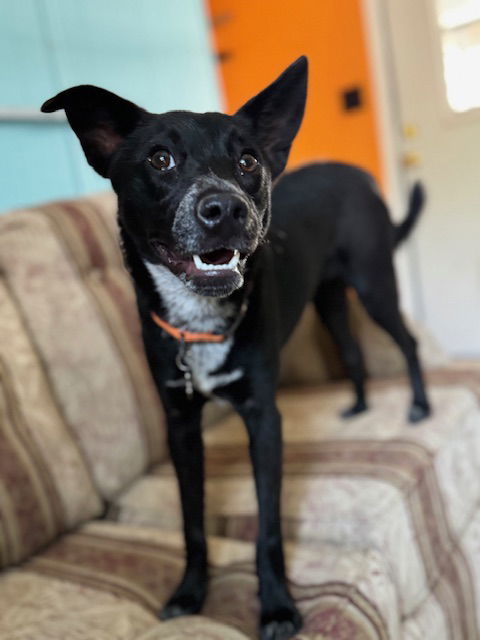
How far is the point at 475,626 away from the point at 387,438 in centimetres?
42

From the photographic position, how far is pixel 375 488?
1.17m

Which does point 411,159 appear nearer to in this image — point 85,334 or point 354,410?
point 354,410

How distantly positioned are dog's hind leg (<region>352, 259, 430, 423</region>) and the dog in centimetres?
33

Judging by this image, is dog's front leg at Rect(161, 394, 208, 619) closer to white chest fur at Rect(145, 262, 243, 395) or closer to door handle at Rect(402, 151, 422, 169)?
white chest fur at Rect(145, 262, 243, 395)

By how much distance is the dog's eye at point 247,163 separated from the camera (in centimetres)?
86

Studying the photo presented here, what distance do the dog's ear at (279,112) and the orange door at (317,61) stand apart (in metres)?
2.27

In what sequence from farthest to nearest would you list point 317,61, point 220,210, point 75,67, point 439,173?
point 317,61 → point 439,173 → point 75,67 → point 220,210

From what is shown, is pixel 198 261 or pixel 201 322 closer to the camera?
pixel 198 261

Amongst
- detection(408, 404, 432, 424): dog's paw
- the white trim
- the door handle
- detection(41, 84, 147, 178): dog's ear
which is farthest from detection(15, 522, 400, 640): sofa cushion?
the door handle

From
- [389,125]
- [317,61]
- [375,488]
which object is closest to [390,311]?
[375,488]

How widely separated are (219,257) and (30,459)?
68 centimetres

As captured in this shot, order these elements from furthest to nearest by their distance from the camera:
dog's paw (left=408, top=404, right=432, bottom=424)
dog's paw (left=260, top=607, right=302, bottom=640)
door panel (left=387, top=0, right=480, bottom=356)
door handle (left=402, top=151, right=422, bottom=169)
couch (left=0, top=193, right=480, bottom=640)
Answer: door handle (left=402, top=151, right=422, bottom=169) < door panel (left=387, top=0, right=480, bottom=356) < dog's paw (left=408, top=404, right=432, bottom=424) < couch (left=0, top=193, right=480, bottom=640) < dog's paw (left=260, top=607, right=302, bottom=640)

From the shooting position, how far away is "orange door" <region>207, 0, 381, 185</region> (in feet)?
9.95

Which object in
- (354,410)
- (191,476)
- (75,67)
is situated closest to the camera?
(191,476)
